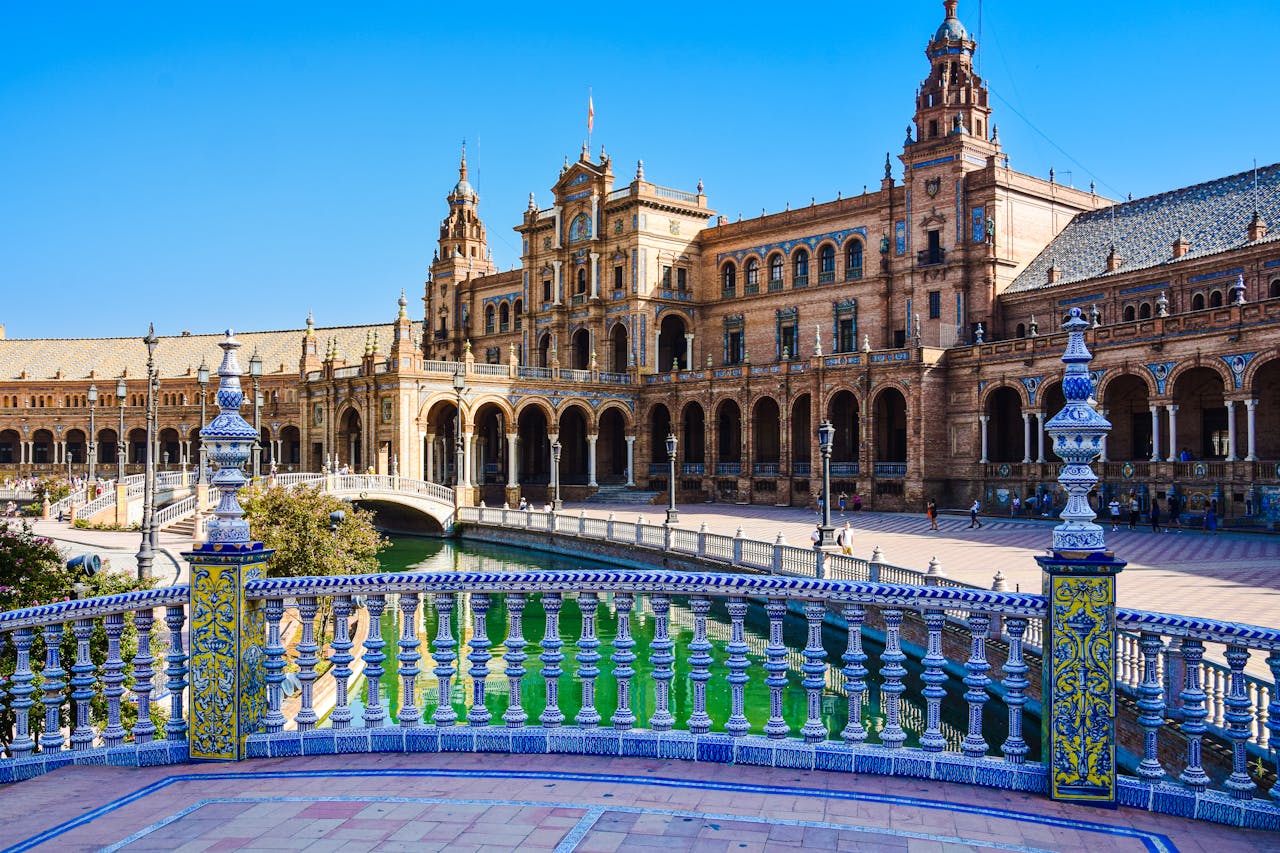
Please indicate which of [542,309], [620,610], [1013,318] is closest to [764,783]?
[620,610]

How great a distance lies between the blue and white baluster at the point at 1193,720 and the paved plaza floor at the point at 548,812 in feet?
0.80

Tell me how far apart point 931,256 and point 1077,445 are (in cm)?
4319

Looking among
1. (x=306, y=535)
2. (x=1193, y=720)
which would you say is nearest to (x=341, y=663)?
(x=1193, y=720)

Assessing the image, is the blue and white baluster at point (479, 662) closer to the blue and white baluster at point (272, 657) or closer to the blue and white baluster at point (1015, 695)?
the blue and white baluster at point (272, 657)

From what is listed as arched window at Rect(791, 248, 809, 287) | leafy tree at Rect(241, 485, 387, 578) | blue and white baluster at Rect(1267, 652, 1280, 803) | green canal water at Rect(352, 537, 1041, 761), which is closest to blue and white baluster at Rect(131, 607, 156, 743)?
green canal water at Rect(352, 537, 1041, 761)

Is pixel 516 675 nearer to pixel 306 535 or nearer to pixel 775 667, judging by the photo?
pixel 775 667

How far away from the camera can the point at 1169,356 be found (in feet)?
110

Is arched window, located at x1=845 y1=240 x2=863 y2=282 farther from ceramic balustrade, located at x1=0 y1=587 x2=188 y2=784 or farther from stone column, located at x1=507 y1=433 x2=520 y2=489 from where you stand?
ceramic balustrade, located at x1=0 y1=587 x2=188 y2=784

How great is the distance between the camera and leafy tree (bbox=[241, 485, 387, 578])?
2223cm

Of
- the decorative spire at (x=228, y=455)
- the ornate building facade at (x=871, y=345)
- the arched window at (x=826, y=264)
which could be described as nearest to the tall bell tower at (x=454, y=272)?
the ornate building facade at (x=871, y=345)

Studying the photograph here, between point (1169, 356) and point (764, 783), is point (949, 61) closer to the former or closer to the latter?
point (1169, 356)

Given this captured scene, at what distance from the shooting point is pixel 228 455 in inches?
267

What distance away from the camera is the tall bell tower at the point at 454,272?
239ft

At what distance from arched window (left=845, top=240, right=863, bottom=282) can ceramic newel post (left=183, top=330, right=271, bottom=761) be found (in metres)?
47.3
